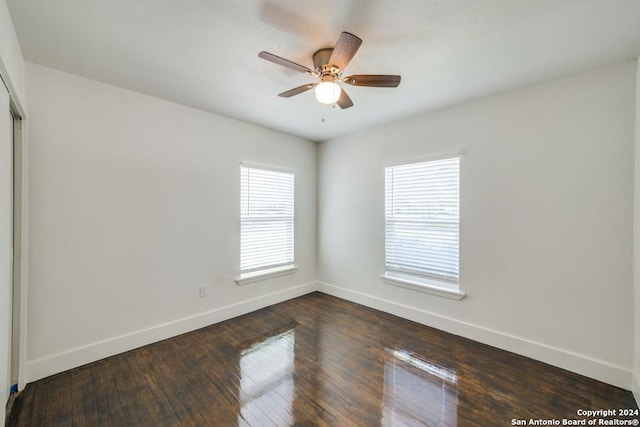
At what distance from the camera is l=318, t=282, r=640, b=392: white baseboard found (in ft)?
6.72

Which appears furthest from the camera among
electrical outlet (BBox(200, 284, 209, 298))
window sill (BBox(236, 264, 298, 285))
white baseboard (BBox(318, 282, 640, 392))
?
window sill (BBox(236, 264, 298, 285))

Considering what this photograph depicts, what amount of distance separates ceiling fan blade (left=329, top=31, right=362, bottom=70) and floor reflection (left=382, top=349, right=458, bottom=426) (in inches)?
91.6

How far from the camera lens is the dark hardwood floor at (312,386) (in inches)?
68.0

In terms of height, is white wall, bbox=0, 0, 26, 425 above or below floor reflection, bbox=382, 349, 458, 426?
above

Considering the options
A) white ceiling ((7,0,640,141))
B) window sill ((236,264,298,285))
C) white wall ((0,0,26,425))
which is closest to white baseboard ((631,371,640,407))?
white ceiling ((7,0,640,141))

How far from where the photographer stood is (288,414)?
1746 mm

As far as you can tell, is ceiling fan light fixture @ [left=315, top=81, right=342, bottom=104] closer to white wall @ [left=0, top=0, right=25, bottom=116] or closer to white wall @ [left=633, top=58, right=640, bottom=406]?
white wall @ [left=0, top=0, right=25, bottom=116]

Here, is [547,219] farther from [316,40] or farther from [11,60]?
[11,60]

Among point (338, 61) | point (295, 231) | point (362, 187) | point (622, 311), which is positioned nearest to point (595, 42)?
point (338, 61)

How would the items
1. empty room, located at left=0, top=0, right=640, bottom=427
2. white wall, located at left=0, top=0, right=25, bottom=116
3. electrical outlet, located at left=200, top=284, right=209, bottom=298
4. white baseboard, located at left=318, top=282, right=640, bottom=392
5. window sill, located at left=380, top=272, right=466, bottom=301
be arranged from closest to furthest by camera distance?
white wall, located at left=0, top=0, right=25, bottom=116 < empty room, located at left=0, top=0, right=640, bottom=427 < white baseboard, located at left=318, top=282, right=640, bottom=392 < window sill, located at left=380, top=272, right=466, bottom=301 < electrical outlet, located at left=200, top=284, right=209, bottom=298

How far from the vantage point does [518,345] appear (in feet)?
8.09

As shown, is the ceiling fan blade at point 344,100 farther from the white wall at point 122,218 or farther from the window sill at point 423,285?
the window sill at point 423,285

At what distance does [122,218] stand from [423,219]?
10.4ft

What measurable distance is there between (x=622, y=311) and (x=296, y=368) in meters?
2.61
